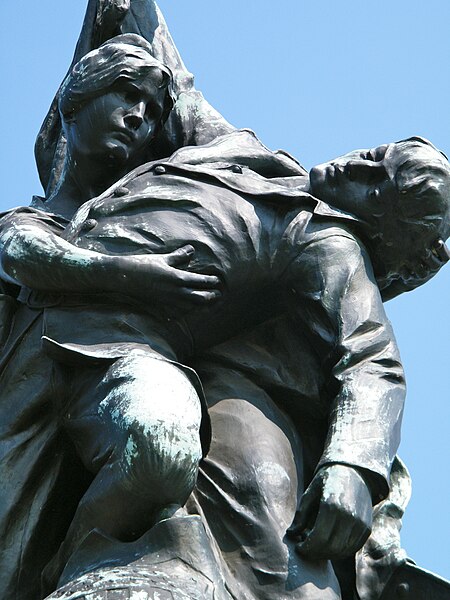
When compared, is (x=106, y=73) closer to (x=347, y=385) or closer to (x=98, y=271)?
(x=98, y=271)

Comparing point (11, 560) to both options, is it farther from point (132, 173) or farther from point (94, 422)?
point (132, 173)

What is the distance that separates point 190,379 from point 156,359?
14 cm

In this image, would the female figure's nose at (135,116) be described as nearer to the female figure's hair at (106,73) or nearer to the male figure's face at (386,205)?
the female figure's hair at (106,73)

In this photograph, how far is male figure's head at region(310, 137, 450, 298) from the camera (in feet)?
21.8

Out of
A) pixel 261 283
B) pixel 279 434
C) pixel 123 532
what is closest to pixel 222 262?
pixel 261 283

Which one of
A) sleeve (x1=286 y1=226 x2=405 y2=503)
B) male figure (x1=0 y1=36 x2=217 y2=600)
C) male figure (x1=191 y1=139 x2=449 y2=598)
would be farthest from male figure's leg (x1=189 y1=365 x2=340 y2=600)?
sleeve (x1=286 y1=226 x2=405 y2=503)

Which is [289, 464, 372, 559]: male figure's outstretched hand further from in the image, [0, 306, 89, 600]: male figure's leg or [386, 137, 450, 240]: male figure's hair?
[386, 137, 450, 240]: male figure's hair

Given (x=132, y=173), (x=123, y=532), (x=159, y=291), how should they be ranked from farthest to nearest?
(x=132, y=173)
(x=159, y=291)
(x=123, y=532)

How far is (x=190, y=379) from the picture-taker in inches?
243

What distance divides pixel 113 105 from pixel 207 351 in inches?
42.4

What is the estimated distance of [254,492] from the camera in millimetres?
6168

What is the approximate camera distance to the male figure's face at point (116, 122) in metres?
7.02

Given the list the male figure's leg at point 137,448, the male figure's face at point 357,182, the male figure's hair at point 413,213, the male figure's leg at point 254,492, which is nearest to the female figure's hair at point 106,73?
the male figure's face at point 357,182

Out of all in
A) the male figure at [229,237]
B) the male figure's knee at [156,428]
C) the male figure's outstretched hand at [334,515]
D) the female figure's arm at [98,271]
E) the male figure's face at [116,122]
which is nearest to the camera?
the male figure's knee at [156,428]
